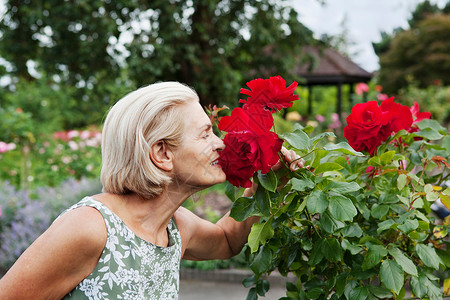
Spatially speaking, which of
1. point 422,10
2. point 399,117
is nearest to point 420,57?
point 422,10

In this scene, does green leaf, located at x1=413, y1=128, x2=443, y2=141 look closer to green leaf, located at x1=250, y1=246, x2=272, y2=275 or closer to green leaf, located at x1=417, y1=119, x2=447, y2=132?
green leaf, located at x1=417, y1=119, x2=447, y2=132

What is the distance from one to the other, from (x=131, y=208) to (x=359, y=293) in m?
0.71

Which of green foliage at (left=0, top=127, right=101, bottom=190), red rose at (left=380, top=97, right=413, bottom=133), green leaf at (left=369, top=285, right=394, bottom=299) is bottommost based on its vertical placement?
green foliage at (left=0, top=127, right=101, bottom=190)

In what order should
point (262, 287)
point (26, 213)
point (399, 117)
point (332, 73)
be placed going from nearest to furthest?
point (399, 117)
point (262, 287)
point (26, 213)
point (332, 73)

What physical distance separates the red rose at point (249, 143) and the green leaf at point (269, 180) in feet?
0.09

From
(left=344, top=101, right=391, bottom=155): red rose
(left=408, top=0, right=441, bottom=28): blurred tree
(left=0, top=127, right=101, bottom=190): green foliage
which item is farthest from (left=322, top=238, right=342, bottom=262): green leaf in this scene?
(left=408, top=0, right=441, bottom=28): blurred tree

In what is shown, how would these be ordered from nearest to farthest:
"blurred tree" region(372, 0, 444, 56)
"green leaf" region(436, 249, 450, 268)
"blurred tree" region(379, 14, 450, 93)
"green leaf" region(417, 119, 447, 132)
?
"green leaf" region(436, 249, 450, 268) → "green leaf" region(417, 119, 447, 132) → "blurred tree" region(379, 14, 450, 93) → "blurred tree" region(372, 0, 444, 56)

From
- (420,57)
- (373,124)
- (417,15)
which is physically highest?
(417,15)

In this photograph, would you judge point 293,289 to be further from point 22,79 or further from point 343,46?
point 343,46

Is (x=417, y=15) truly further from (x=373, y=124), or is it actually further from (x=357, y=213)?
(x=357, y=213)

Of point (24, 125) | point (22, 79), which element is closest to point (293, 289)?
point (24, 125)

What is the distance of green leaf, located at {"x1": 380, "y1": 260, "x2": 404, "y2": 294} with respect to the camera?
48.4 inches

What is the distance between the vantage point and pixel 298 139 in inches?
49.3

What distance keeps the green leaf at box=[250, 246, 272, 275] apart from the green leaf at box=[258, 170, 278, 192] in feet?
0.81
